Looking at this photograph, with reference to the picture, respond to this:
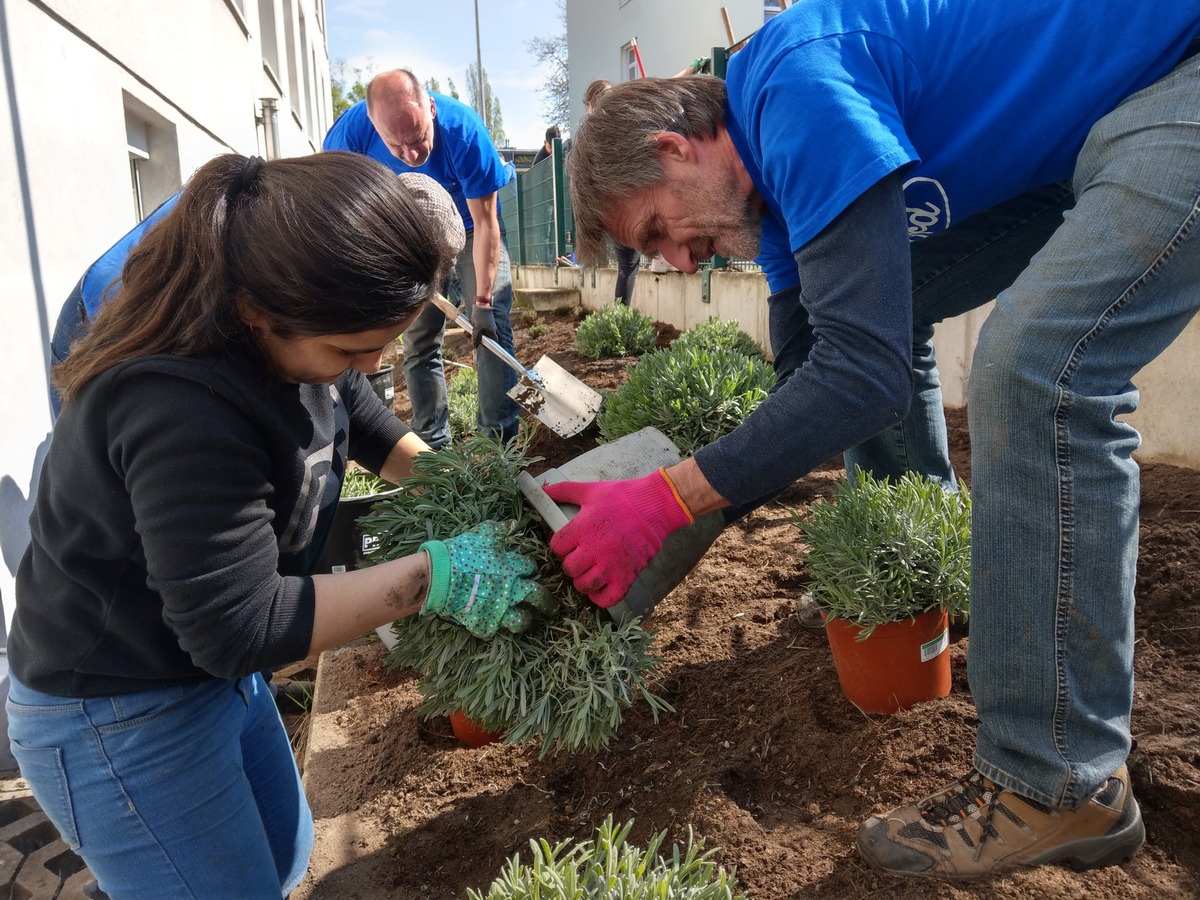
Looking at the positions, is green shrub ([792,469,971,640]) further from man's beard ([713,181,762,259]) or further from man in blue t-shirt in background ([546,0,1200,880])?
man's beard ([713,181,762,259])

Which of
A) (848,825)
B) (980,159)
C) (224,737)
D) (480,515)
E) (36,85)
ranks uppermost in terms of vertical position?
(36,85)

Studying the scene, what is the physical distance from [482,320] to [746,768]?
3070 mm

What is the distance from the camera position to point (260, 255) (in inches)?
48.1

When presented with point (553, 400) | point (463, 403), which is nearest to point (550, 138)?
point (463, 403)

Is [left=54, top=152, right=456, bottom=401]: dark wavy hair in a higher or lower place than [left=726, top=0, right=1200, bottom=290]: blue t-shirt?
lower

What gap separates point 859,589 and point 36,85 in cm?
316

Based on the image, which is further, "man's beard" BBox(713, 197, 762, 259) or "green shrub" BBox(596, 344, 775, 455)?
"green shrub" BBox(596, 344, 775, 455)

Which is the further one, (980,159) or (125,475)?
(980,159)

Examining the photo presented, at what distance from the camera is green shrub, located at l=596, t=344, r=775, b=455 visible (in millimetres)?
3492

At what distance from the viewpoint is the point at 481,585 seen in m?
1.56

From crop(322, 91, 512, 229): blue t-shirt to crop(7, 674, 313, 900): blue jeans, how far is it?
339 cm

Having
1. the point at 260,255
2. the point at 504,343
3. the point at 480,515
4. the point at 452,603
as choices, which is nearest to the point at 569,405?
the point at 504,343

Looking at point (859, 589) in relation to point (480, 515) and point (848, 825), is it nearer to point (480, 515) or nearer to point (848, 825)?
point (848, 825)

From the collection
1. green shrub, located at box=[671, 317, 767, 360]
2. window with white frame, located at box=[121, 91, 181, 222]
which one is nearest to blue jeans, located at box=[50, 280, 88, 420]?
green shrub, located at box=[671, 317, 767, 360]
